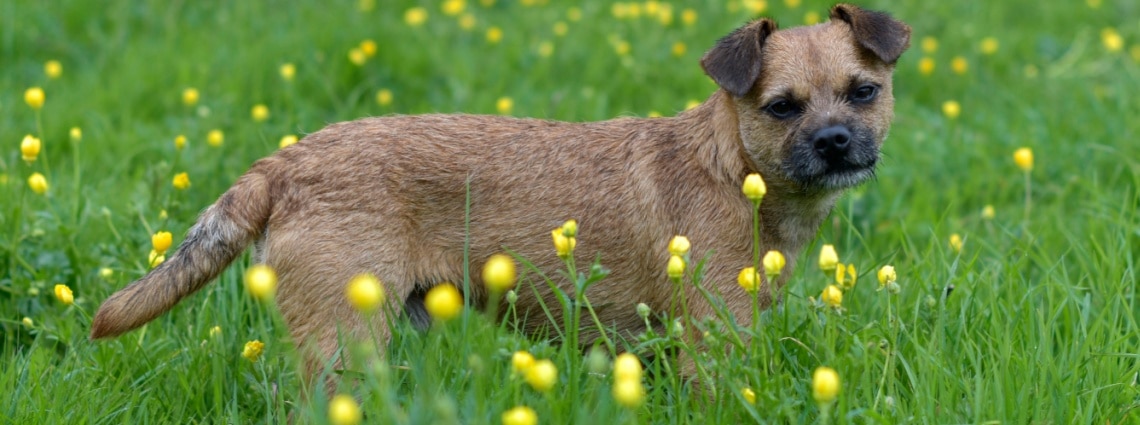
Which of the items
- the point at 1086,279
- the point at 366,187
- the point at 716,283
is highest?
the point at 366,187

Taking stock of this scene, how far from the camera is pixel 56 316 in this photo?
475 centimetres

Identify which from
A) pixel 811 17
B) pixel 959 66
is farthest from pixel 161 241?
pixel 959 66

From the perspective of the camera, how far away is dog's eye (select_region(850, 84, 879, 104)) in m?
4.32

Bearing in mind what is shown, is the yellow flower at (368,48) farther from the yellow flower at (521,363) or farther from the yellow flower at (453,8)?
the yellow flower at (521,363)

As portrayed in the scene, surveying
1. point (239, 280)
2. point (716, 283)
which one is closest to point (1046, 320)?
point (716, 283)

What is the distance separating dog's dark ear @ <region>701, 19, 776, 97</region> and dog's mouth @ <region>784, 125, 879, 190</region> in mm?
280

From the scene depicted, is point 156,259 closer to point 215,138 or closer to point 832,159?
point 215,138

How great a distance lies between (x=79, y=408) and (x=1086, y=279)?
3.69 m

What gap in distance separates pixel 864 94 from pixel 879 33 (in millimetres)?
221

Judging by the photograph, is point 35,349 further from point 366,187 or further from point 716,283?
point 716,283

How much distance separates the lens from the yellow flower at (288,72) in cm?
691

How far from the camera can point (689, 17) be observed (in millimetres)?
8625

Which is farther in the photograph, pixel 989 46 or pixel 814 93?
pixel 989 46

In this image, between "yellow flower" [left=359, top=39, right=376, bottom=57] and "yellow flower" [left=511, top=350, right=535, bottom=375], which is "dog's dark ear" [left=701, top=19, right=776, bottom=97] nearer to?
"yellow flower" [left=511, top=350, right=535, bottom=375]
